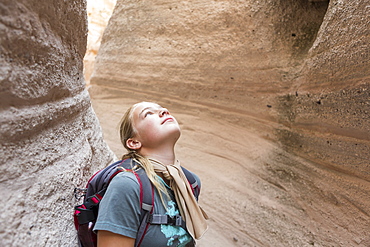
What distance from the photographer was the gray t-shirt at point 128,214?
1.08m

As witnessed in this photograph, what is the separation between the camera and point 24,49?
1.02 meters

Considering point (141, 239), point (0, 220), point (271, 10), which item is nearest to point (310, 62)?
point (271, 10)

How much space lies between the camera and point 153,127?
1.42 m

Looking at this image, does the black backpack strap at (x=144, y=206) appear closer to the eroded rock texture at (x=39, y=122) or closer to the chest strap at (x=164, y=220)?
the chest strap at (x=164, y=220)

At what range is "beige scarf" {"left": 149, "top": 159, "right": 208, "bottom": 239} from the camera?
127 cm

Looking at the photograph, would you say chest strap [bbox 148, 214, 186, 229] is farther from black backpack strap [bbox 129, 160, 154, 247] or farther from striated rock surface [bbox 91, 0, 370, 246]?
striated rock surface [bbox 91, 0, 370, 246]

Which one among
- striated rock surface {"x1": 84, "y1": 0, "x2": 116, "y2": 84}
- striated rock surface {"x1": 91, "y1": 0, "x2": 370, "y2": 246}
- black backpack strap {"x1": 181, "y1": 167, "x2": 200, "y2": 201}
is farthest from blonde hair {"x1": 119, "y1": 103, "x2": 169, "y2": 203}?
striated rock surface {"x1": 84, "y1": 0, "x2": 116, "y2": 84}

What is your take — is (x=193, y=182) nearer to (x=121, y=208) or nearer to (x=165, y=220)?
(x=165, y=220)

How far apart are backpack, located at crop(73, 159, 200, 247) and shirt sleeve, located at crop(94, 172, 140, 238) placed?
3 cm

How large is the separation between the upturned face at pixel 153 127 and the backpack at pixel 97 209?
Answer: 0.17 metres

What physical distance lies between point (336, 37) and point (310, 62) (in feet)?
1.05

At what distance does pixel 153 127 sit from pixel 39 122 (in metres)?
0.52

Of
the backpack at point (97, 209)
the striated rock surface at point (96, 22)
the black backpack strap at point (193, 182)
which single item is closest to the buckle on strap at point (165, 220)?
the backpack at point (97, 209)

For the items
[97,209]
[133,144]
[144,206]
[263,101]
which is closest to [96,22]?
[263,101]
